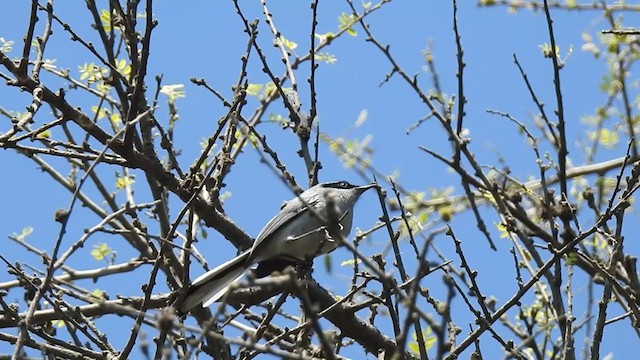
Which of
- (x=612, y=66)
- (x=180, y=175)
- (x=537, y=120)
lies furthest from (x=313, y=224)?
(x=612, y=66)

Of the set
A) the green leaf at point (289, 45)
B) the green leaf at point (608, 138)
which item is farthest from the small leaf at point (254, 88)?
the green leaf at point (608, 138)

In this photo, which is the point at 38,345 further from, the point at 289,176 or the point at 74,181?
the point at 74,181

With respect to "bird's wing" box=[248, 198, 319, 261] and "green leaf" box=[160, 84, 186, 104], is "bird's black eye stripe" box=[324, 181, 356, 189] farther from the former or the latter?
"green leaf" box=[160, 84, 186, 104]

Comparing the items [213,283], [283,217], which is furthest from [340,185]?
[213,283]

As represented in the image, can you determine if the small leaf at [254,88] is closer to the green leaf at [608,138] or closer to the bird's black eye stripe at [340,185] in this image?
the bird's black eye stripe at [340,185]

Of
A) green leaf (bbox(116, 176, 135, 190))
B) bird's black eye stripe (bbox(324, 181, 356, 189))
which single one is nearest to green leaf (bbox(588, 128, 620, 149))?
bird's black eye stripe (bbox(324, 181, 356, 189))

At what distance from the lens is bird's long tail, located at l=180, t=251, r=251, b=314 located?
4.25 meters

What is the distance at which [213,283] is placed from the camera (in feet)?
14.6

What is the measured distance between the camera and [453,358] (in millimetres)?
3359

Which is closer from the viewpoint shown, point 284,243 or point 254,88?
point 284,243

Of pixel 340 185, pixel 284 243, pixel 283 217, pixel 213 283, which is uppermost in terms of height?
pixel 340 185

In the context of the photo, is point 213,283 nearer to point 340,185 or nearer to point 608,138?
point 340,185

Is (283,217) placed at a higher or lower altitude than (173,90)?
lower

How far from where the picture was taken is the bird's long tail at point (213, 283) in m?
4.25
